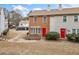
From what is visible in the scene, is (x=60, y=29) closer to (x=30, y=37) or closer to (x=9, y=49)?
(x=30, y=37)

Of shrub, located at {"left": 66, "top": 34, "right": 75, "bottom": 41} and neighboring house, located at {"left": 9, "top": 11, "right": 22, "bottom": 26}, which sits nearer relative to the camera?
shrub, located at {"left": 66, "top": 34, "right": 75, "bottom": 41}

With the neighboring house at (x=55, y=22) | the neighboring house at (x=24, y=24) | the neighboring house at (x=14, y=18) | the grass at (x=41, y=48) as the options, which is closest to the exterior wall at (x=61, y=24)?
the neighboring house at (x=55, y=22)

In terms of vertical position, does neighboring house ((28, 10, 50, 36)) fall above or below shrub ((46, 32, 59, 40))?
above

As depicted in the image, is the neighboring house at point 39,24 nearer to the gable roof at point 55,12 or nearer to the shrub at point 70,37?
the gable roof at point 55,12

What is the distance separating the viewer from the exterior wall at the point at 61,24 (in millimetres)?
5352

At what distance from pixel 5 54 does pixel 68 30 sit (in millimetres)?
1142

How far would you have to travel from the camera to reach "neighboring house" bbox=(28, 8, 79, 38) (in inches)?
211

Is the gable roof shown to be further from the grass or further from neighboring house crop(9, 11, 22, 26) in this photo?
the grass

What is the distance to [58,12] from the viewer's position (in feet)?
17.7

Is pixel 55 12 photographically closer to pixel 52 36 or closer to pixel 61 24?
pixel 61 24

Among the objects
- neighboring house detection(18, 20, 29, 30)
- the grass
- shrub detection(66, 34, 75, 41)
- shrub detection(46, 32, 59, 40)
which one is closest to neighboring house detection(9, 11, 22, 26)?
neighboring house detection(18, 20, 29, 30)

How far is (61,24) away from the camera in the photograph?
5383 mm
